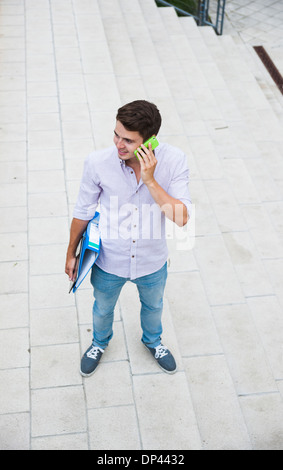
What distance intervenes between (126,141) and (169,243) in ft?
6.08

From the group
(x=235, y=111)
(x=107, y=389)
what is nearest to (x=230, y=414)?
(x=107, y=389)

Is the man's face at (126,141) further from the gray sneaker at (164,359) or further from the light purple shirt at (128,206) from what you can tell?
the gray sneaker at (164,359)

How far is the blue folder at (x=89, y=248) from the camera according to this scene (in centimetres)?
241

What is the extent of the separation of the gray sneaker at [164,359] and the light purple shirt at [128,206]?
2.15 feet

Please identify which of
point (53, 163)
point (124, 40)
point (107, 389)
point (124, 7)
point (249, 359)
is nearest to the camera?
point (107, 389)

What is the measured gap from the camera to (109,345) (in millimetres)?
3123

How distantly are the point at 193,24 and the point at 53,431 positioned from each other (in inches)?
246

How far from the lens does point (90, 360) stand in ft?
9.64

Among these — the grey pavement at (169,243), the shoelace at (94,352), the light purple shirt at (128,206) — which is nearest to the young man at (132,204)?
the light purple shirt at (128,206)

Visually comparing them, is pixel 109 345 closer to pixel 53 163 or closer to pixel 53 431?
A: pixel 53 431

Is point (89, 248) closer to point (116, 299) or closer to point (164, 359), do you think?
point (116, 299)

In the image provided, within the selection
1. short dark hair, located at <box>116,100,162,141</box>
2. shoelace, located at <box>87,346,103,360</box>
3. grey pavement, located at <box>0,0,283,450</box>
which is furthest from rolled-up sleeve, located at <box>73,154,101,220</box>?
grey pavement, located at <box>0,0,283,450</box>
